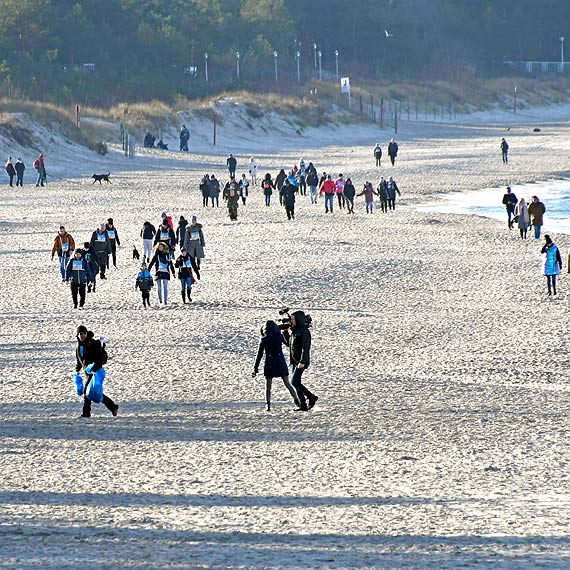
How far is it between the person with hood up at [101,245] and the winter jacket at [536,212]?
1205 cm

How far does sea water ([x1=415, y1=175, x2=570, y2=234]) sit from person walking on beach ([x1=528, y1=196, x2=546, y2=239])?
8.83 ft

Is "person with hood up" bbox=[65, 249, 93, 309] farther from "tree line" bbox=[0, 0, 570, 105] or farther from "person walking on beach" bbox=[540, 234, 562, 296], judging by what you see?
"tree line" bbox=[0, 0, 570, 105]

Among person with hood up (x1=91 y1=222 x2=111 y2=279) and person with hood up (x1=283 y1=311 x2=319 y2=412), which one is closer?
person with hood up (x1=283 y1=311 x2=319 y2=412)

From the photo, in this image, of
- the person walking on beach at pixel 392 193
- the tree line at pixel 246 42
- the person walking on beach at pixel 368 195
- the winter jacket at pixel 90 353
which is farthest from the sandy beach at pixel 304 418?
the tree line at pixel 246 42

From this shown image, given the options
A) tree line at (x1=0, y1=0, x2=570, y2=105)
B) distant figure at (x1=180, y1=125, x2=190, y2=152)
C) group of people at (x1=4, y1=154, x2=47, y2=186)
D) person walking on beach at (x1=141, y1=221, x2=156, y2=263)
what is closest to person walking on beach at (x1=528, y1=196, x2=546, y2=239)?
person walking on beach at (x1=141, y1=221, x2=156, y2=263)

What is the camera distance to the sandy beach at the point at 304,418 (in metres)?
10.4

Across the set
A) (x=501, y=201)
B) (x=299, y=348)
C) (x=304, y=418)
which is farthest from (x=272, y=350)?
(x=501, y=201)

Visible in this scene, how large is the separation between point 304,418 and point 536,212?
62.6ft

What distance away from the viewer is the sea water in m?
39.2

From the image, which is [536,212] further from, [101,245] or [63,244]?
[63,244]

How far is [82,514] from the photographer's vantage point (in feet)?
36.3

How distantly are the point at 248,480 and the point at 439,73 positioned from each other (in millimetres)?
126114

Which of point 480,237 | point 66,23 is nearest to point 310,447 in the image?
point 480,237

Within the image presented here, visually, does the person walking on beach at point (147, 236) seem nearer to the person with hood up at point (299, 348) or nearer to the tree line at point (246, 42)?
the person with hood up at point (299, 348)
